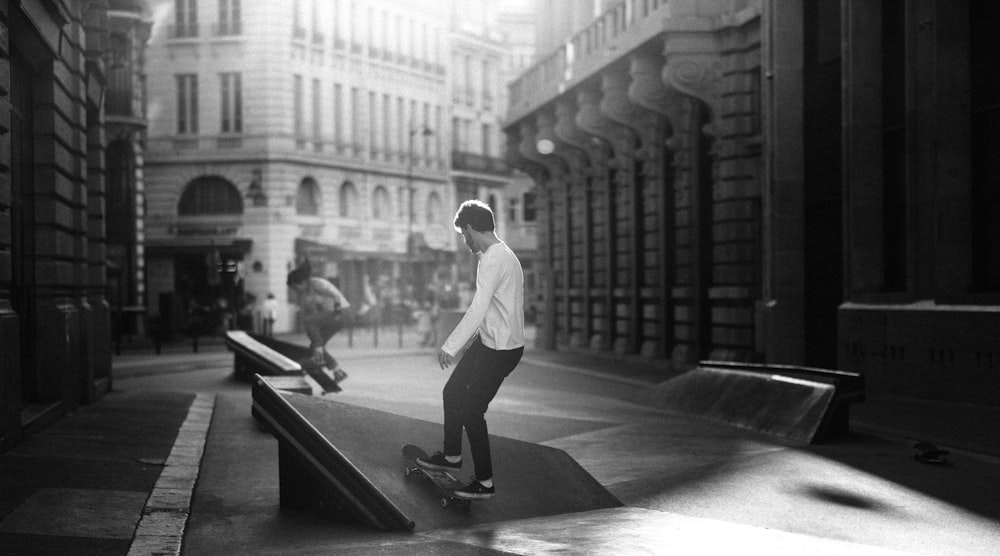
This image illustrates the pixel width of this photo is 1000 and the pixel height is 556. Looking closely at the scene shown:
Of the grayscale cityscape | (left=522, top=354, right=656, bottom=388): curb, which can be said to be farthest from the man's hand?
(left=522, top=354, right=656, bottom=388): curb

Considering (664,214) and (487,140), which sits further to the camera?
(487,140)

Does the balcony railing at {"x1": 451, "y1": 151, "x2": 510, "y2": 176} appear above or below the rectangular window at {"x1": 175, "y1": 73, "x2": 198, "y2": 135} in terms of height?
below

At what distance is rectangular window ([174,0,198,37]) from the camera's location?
53.2 metres

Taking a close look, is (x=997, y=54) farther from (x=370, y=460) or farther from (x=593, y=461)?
(x=370, y=460)

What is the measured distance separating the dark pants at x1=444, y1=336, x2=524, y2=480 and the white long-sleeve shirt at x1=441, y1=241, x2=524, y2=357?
75 millimetres

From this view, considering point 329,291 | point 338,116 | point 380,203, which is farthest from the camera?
point 380,203

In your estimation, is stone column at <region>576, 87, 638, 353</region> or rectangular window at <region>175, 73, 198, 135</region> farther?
rectangular window at <region>175, 73, 198, 135</region>

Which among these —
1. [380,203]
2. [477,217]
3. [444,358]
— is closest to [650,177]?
[477,217]

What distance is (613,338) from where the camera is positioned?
97.1 ft

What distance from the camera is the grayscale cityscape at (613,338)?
7.40 m

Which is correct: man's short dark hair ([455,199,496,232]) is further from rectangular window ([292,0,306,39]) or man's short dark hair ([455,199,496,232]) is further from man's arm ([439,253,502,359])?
rectangular window ([292,0,306,39])

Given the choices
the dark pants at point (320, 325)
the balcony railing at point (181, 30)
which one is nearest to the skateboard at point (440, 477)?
the dark pants at point (320, 325)

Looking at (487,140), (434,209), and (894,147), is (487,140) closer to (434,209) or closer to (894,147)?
(434,209)

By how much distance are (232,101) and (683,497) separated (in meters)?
47.4
